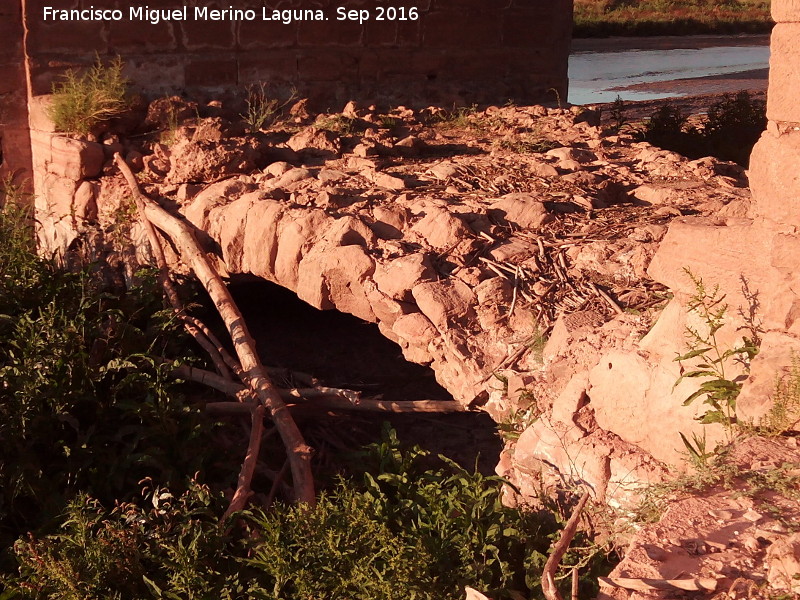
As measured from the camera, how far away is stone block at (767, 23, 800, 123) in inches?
110

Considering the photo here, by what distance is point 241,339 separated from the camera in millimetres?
4754

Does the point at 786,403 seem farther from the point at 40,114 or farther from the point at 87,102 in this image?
the point at 40,114

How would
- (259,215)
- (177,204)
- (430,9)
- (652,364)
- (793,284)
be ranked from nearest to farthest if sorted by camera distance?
(793,284), (652,364), (259,215), (177,204), (430,9)

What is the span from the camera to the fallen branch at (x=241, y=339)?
421 cm

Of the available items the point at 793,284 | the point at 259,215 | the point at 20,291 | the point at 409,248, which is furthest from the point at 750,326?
the point at 20,291

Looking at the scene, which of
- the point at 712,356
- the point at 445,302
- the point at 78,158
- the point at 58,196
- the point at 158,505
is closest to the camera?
the point at 712,356

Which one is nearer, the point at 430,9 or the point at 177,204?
the point at 177,204

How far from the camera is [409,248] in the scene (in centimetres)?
444

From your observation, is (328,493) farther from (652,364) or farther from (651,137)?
(651,137)

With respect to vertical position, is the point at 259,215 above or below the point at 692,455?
above

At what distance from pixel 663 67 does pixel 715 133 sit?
9.38 meters

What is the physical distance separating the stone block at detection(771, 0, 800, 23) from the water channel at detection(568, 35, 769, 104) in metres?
8.88

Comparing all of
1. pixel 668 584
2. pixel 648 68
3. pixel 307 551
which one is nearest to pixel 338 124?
pixel 307 551

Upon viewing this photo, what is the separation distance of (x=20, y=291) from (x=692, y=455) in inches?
140
